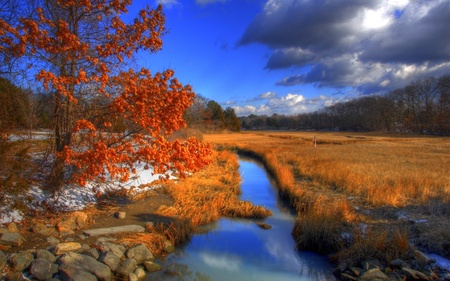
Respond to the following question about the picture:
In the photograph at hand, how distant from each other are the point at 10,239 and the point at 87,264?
1.63 metres

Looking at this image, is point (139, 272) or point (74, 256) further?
point (139, 272)

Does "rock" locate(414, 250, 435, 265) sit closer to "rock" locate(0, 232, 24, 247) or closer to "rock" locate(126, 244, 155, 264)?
"rock" locate(126, 244, 155, 264)

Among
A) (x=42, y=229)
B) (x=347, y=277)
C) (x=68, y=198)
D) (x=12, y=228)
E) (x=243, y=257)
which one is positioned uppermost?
(x=68, y=198)

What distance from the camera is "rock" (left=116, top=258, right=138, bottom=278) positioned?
23.6 ft

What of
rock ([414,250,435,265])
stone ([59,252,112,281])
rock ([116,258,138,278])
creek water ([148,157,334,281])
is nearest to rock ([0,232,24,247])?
stone ([59,252,112,281])

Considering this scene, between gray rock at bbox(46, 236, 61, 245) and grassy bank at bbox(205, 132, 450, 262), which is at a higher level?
gray rock at bbox(46, 236, 61, 245)

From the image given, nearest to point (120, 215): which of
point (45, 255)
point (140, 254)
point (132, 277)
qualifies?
point (140, 254)

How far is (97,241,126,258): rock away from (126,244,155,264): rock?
6.4 inches

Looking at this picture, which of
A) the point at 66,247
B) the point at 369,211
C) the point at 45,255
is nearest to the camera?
the point at 45,255

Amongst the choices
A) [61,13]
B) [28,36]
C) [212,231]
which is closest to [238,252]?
[212,231]

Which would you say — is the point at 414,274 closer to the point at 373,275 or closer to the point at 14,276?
the point at 373,275

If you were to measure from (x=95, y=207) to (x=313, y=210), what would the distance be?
254 inches

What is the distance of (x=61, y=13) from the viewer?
9.71 metres

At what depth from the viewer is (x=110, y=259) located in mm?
7230
